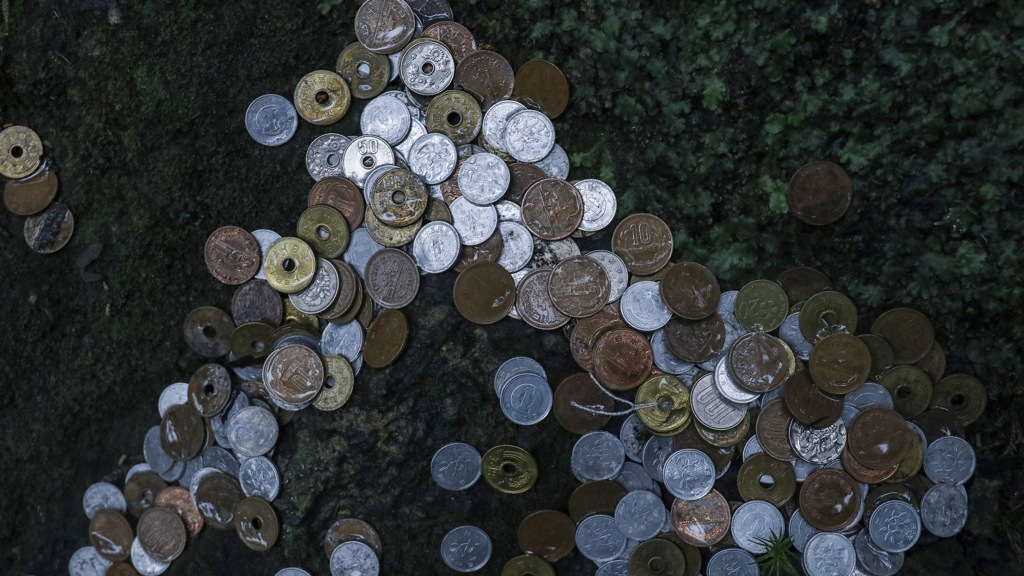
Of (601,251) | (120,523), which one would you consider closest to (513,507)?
(601,251)

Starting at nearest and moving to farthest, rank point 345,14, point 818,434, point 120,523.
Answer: point 818,434, point 345,14, point 120,523

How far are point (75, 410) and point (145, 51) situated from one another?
190 cm

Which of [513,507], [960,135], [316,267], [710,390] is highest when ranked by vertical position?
[960,135]

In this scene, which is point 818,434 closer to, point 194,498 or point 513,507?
point 513,507

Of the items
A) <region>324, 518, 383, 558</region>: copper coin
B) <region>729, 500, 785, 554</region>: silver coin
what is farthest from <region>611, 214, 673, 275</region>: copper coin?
<region>324, 518, 383, 558</region>: copper coin

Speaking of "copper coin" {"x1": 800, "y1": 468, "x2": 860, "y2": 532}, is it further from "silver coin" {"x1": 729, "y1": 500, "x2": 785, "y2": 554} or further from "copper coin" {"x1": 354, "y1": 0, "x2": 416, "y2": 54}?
"copper coin" {"x1": 354, "y1": 0, "x2": 416, "y2": 54}

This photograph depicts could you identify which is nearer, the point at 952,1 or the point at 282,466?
the point at 952,1

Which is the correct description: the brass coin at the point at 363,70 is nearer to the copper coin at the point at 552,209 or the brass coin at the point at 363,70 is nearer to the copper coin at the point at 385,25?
the copper coin at the point at 385,25

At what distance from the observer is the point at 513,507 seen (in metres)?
3.28

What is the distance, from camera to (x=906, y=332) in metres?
3.08

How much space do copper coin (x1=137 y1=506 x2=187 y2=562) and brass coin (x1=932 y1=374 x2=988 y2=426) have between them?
369 centimetres

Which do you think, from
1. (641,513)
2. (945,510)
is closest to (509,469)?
(641,513)

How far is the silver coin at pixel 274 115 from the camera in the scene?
334cm

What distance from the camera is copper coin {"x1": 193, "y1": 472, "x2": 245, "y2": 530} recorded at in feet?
11.1
